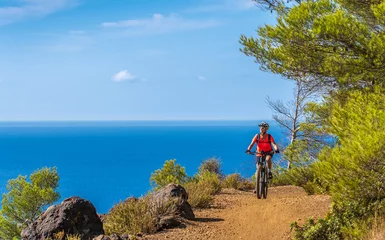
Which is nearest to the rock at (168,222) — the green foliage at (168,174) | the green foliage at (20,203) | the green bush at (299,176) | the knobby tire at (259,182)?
the knobby tire at (259,182)

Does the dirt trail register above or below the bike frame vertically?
below

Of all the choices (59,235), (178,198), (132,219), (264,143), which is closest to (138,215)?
(132,219)

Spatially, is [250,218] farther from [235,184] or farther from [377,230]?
[235,184]

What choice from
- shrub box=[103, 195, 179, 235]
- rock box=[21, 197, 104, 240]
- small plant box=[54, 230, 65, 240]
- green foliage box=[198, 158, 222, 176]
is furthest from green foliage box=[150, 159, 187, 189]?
small plant box=[54, 230, 65, 240]

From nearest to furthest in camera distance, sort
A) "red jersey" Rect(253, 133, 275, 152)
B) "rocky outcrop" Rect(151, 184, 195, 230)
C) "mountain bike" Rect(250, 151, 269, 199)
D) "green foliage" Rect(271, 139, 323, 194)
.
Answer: "rocky outcrop" Rect(151, 184, 195, 230)
"red jersey" Rect(253, 133, 275, 152)
"mountain bike" Rect(250, 151, 269, 199)
"green foliage" Rect(271, 139, 323, 194)

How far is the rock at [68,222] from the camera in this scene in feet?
31.6

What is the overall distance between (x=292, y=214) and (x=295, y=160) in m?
6.14

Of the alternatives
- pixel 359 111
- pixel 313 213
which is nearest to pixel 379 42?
pixel 359 111

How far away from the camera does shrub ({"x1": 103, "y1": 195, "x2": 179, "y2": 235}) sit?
10320mm

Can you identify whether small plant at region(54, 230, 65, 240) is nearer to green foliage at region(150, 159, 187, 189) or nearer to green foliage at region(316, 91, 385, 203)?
green foliage at region(316, 91, 385, 203)

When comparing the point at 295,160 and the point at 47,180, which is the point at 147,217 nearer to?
the point at 295,160

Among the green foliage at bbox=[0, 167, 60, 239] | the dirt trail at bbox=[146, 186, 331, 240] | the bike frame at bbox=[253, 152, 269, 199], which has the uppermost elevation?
the bike frame at bbox=[253, 152, 269, 199]

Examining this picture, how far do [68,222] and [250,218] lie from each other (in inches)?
193

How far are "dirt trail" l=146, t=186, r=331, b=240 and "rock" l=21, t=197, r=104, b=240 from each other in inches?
56.6
